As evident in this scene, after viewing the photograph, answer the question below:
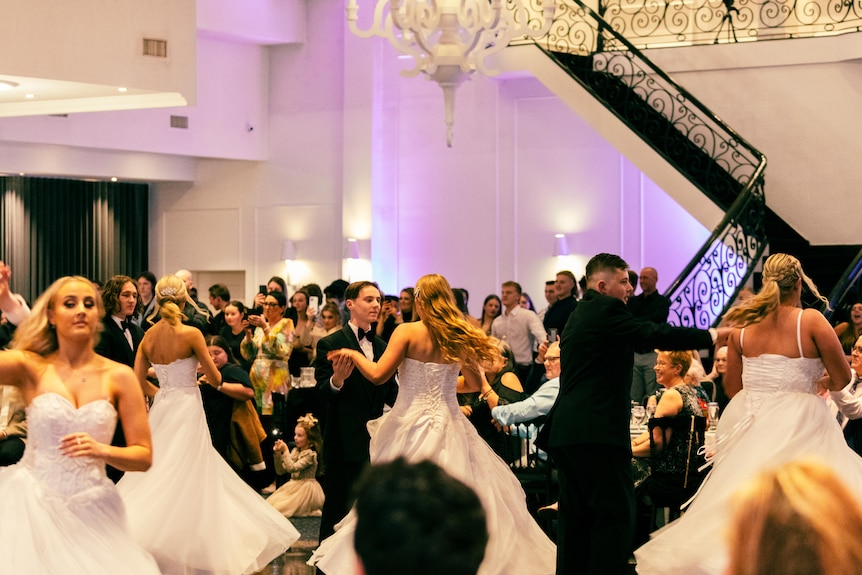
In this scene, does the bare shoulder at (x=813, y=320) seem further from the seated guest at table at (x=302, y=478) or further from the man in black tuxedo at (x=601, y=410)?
the seated guest at table at (x=302, y=478)

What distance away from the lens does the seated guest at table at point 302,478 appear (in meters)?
8.02

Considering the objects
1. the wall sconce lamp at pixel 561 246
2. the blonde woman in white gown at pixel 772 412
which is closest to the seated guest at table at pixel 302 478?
the blonde woman in white gown at pixel 772 412

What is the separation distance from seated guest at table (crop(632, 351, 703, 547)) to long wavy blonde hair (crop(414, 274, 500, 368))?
1268 millimetres

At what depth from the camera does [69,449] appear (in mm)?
→ 3764

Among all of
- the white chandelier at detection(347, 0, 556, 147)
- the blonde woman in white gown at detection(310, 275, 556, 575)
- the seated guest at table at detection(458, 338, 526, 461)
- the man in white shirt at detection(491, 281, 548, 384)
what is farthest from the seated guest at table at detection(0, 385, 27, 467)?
the man in white shirt at detection(491, 281, 548, 384)

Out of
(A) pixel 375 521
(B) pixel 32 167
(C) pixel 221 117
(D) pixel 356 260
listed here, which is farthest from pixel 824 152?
(A) pixel 375 521

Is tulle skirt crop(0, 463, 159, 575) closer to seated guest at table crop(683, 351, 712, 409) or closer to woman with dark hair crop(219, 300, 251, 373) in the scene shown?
seated guest at table crop(683, 351, 712, 409)

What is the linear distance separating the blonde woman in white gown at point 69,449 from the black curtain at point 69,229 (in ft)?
40.5

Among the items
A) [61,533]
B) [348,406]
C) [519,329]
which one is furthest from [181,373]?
[519,329]

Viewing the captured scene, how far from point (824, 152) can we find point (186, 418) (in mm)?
7798

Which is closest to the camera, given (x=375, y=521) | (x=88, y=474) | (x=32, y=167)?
(x=375, y=521)

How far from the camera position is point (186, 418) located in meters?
6.31

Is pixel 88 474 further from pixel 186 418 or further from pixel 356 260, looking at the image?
pixel 356 260

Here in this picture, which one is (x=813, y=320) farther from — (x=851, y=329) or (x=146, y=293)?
(x=146, y=293)
